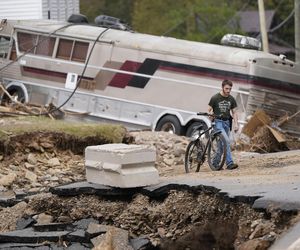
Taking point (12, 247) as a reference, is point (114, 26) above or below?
above

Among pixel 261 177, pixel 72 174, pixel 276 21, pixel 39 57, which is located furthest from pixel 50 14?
pixel 276 21

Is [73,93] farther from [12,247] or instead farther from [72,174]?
[12,247]

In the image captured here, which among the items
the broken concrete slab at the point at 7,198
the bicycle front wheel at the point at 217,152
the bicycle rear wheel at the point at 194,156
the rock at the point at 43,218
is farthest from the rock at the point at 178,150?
the rock at the point at 43,218

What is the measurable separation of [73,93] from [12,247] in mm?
15356

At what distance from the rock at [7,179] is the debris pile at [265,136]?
666cm

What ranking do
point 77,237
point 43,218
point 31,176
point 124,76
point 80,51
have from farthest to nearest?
point 80,51
point 124,76
point 31,176
point 43,218
point 77,237

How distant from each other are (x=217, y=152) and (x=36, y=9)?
1882 cm

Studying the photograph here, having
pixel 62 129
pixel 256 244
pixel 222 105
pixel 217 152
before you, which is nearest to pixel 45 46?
pixel 62 129

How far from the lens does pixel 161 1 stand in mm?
58844

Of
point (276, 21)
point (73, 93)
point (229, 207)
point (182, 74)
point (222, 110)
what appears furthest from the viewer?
point (276, 21)

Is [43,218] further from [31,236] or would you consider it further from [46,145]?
[46,145]

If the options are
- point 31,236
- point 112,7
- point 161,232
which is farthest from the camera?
point 112,7

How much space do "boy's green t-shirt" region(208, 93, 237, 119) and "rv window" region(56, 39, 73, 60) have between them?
1206 centimetres

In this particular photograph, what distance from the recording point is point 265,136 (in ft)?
71.6
